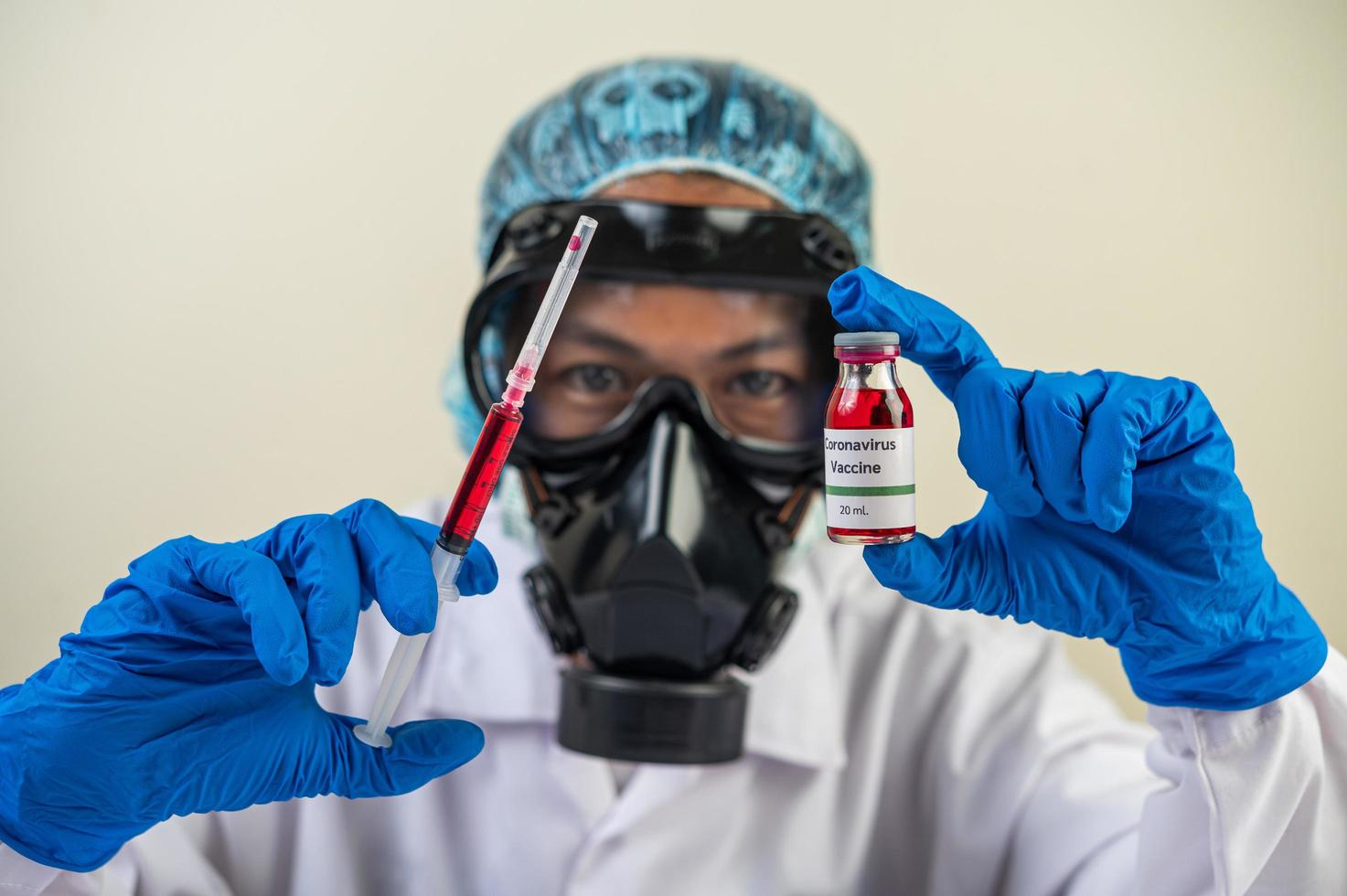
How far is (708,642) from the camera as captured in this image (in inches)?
56.3

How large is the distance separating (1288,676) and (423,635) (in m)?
0.90

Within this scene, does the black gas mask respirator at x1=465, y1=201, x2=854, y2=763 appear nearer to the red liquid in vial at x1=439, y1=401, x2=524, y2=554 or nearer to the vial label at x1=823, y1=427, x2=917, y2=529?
the red liquid in vial at x1=439, y1=401, x2=524, y2=554

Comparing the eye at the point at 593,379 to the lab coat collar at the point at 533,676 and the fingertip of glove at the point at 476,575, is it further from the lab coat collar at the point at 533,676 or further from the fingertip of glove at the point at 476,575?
the fingertip of glove at the point at 476,575

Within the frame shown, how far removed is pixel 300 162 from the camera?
1843mm

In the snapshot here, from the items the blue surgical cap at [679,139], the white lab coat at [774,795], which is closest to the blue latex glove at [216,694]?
the white lab coat at [774,795]

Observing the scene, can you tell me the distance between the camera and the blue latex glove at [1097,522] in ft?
3.13

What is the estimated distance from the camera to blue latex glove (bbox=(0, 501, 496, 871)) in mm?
992

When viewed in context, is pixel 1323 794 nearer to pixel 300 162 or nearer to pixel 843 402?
pixel 843 402

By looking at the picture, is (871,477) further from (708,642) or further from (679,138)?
(679,138)

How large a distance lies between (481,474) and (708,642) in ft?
1.78

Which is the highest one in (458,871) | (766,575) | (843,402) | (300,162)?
(300,162)

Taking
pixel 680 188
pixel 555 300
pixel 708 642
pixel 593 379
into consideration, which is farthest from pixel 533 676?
pixel 555 300

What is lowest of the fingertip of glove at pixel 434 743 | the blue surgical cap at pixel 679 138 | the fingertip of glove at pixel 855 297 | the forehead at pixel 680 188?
the fingertip of glove at pixel 434 743

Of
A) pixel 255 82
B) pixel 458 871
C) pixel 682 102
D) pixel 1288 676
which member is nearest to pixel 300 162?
pixel 255 82
